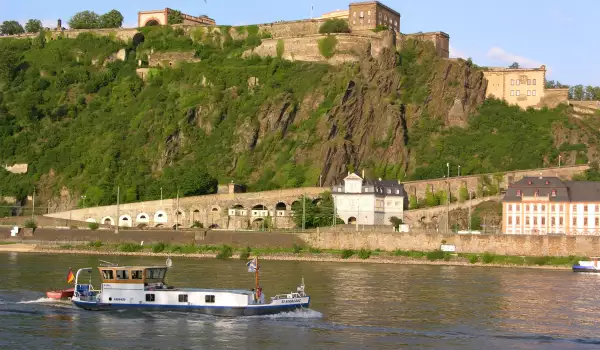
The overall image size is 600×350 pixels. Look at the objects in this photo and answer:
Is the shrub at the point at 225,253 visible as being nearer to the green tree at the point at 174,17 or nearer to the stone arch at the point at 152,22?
the green tree at the point at 174,17

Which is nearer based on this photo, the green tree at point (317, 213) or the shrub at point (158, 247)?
the shrub at point (158, 247)

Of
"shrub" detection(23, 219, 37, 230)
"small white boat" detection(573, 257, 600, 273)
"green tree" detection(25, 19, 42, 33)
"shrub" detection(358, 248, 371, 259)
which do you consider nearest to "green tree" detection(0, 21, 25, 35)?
"green tree" detection(25, 19, 42, 33)

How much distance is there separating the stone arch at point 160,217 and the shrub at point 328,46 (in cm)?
2938

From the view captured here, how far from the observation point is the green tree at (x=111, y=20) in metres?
135

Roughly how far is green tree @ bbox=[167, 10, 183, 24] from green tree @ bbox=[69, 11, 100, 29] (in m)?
12.8

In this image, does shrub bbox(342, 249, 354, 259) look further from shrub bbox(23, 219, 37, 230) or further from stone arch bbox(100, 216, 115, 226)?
shrub bbox(23, 219, 37, 230)

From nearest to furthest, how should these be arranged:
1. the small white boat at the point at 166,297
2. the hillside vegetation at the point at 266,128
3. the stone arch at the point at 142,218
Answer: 1. the small white boat at the point at 166,297
2. the stone arch at the point at 142,218
3. the hillside vegetation at the point at 266,128

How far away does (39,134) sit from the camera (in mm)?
108938

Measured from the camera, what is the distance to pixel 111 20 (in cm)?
13488

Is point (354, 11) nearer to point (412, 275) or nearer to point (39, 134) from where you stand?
point (39, 134)

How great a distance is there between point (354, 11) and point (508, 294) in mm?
66789

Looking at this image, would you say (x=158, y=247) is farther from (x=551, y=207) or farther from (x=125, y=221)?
(x=551, y=207)

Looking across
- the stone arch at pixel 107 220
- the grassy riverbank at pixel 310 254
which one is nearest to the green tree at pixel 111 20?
the stone arch at pixel 107 220

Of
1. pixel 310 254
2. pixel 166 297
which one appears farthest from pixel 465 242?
pixel 166 297
